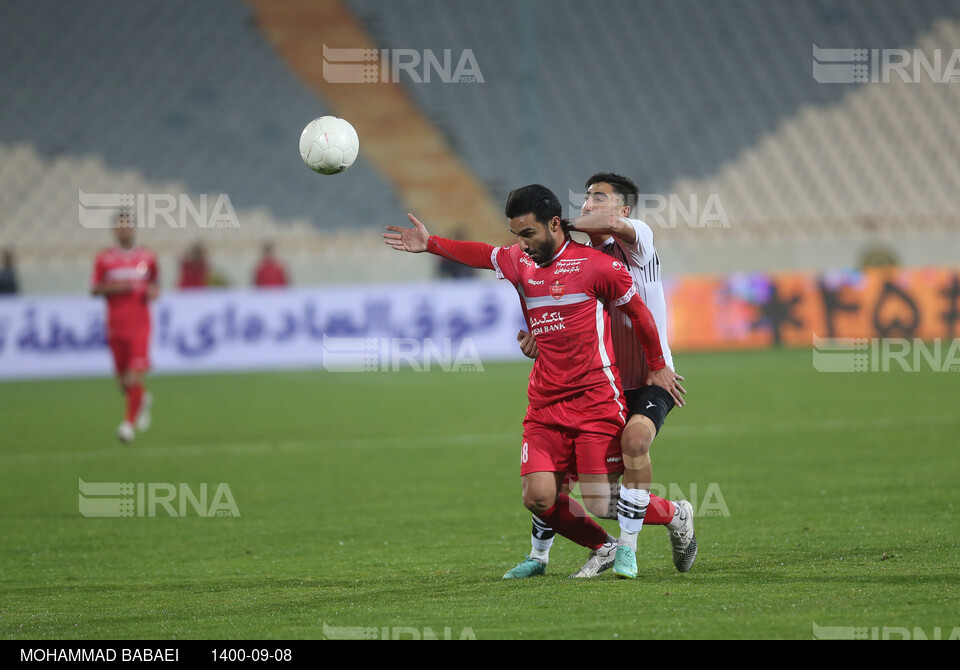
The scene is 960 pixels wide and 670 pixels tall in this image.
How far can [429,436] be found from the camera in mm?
12062

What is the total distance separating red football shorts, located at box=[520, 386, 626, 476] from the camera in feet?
19.1

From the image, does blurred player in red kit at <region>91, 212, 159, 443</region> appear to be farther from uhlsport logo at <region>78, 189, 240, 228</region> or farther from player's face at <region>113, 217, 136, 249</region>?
uhlsport logo at <region>78, 189, 240, 228</region>

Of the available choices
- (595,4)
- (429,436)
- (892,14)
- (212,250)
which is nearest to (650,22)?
(595,4)

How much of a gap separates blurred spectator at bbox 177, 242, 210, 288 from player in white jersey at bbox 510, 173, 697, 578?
→ 52.7 ft

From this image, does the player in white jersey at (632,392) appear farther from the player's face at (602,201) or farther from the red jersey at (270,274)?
the red jersey at (270,274)

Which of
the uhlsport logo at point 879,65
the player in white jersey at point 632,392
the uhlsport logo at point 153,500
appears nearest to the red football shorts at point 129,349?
the uhlsport logo at point 153,500

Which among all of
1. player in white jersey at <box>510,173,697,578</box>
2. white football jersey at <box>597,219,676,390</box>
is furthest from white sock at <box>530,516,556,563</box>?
white football jersey at <box>597,219,676,390</box>

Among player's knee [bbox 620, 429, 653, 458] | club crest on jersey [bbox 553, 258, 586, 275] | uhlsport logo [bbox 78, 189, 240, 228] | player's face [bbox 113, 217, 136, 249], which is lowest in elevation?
player's knee [bbox 620, 429, 653, 458]

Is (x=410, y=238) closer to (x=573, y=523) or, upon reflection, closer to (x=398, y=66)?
(x=573, y=523)

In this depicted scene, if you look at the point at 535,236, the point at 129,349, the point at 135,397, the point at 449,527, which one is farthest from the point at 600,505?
the point at 129,349

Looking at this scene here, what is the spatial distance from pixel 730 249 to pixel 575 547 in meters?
17.6

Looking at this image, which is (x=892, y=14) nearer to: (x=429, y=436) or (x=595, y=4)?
(x=595, y=4)

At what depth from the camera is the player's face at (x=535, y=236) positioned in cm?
576

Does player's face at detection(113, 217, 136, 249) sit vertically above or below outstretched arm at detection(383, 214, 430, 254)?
above
